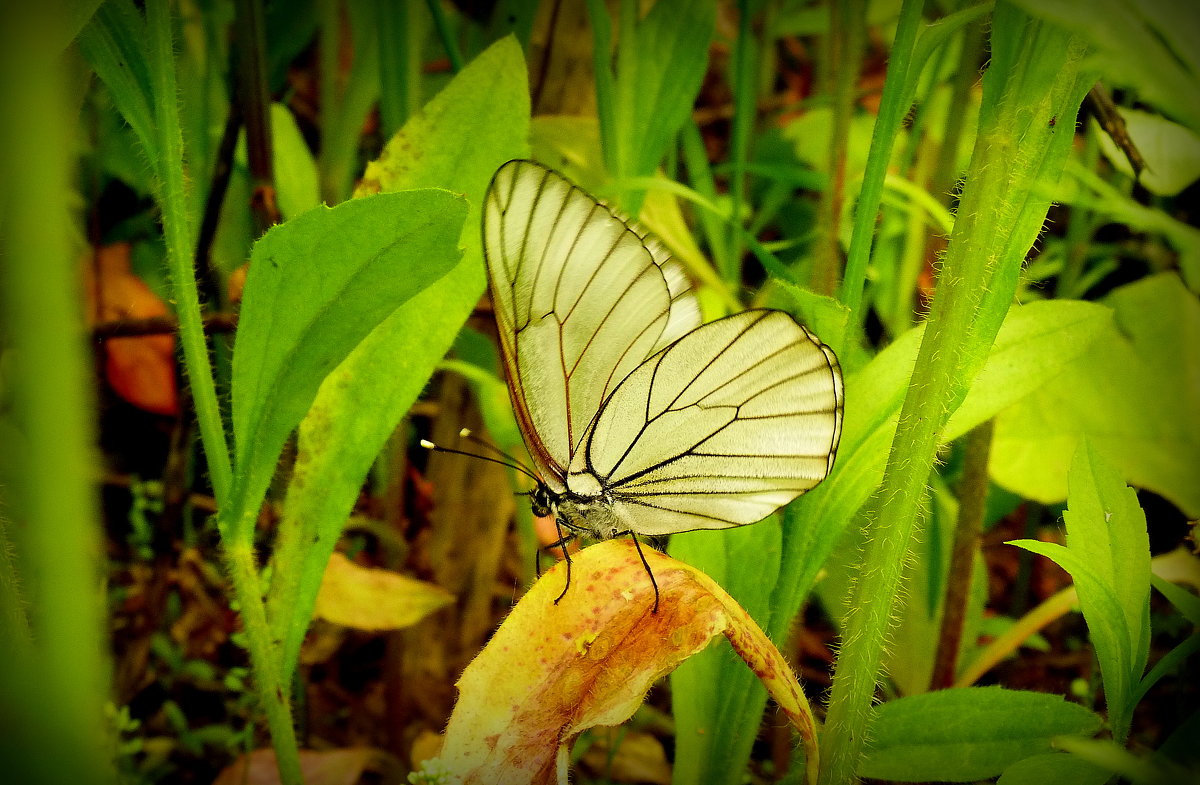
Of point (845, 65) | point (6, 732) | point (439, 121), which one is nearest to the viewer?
point (6, 732)

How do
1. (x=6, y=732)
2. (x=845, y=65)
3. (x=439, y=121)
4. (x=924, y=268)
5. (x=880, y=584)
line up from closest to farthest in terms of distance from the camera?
(x=6, y=732), (x=880, y=584), (x=439, y=121), (x=845, y=65), (x=924, y=268)

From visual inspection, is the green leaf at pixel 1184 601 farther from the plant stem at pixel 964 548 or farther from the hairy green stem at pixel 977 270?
the plant stem at pixel 964 548

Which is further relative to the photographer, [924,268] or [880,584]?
[924,268]

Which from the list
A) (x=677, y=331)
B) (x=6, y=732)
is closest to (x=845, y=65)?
(x=677, y=331)

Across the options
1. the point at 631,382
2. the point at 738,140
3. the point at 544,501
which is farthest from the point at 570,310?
the point at 738,140

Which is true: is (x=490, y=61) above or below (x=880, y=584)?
above

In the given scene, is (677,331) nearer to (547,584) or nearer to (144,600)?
(547,584)

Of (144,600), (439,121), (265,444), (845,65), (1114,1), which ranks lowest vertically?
(144,600)
